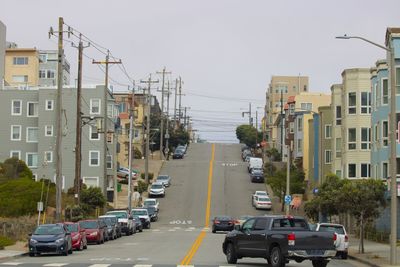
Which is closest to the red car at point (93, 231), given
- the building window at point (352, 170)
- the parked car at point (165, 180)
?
the building window at point (352, 170)

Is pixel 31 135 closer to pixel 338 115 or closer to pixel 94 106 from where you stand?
pixel 94 106

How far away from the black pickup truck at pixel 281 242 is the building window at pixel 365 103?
1553 inches

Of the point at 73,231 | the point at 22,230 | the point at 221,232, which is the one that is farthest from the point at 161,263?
the point at 221,232

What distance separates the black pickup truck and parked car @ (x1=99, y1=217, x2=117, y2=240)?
836 inches

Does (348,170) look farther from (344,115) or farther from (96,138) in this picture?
(96,138)

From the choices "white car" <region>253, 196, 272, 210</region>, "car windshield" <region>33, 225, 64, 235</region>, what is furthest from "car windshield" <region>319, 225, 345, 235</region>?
"white car" <region>253, 196, 272, 210</region>

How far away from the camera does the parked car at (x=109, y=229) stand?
48.8 m

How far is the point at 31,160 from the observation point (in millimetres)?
90375

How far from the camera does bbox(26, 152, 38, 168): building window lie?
296 feet

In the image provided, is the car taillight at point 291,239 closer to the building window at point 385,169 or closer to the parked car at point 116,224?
the building window at point 385,169

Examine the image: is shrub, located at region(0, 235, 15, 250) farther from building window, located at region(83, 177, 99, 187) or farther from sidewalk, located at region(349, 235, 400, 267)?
building window, located at region(83, 177, 99, 187)

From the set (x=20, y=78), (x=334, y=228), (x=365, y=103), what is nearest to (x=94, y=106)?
(x=365, y=103)

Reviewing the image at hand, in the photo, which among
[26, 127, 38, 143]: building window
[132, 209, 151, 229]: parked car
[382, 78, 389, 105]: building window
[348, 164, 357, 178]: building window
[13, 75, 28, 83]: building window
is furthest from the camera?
[13, 75, 28, 83]: building window

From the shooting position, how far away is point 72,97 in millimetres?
89875
